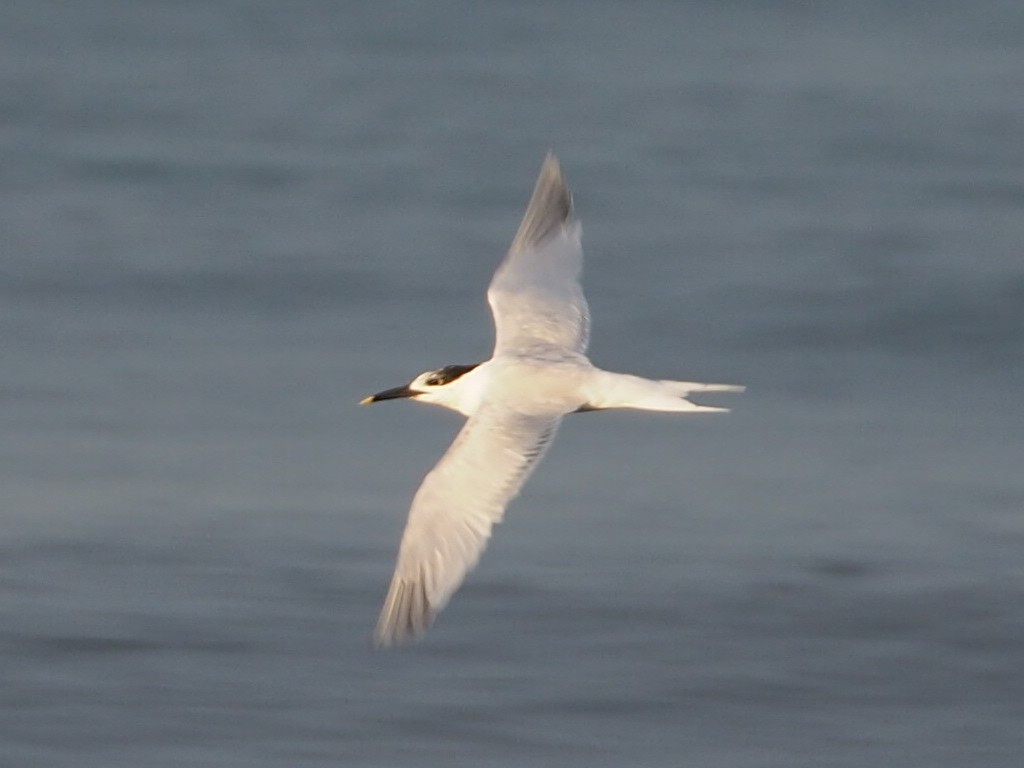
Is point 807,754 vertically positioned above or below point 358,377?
below

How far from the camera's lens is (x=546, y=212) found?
34.9ft

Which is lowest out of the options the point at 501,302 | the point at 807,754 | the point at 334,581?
the point at 807,754

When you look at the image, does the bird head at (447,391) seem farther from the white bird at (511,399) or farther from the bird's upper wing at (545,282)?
the bird's upper wing at (545,282)

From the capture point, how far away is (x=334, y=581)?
34.2 feet

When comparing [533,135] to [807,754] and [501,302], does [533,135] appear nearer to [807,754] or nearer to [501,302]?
[501,302]

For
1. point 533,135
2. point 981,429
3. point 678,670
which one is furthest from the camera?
point 533,135

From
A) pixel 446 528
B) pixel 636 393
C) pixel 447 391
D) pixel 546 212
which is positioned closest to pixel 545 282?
pixel 546 212

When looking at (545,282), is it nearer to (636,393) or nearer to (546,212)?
Result: (546,212)

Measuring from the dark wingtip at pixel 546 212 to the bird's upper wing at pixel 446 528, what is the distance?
238 cm

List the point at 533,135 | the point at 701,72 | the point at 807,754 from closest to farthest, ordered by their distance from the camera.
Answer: the point at 807,754, the point at 533,135, the point at 701,72

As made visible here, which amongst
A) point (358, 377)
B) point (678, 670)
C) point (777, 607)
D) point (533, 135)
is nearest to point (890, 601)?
point (777, 607)

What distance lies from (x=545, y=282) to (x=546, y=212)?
1.48 ft

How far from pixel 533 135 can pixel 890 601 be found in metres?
7.25

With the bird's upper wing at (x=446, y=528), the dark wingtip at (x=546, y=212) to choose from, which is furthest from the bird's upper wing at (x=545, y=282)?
the bird's upper wing at (x=446, y=528)
